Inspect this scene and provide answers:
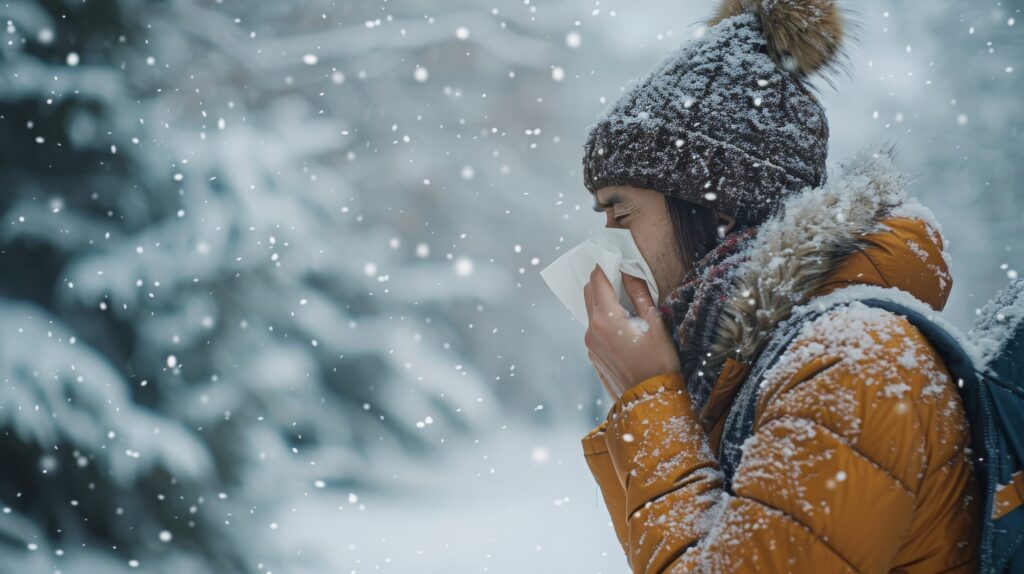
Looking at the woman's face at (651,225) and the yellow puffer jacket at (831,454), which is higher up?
the woman's face at (651,225)

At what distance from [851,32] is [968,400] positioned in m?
1.00

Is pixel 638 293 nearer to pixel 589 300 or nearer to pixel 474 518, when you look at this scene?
pixel 589 300

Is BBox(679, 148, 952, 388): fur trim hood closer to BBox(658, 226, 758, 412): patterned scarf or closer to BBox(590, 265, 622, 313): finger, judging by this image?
BBox(658, 226, 758, 412): patterned scarf

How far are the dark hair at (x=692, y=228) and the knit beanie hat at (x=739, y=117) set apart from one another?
1.3 inches

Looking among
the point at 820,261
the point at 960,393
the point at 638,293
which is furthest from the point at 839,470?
the point at 638,293

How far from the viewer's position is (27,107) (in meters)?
3.98

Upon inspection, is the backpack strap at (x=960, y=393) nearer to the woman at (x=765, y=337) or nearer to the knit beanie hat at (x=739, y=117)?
the woman at (x=765, y=337)

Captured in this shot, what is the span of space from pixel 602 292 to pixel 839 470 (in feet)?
2.16

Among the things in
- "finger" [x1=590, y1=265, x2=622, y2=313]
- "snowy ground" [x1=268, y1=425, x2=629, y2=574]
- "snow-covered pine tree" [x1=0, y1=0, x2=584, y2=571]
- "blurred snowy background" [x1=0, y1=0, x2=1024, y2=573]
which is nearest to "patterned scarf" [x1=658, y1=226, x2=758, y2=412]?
"finger" [x1=590, y1=265, x2=622, y2=313]

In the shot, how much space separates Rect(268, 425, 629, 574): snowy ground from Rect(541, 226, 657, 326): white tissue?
10.2 ft

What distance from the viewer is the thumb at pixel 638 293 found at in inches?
57.7

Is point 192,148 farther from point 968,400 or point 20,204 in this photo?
point 968,400

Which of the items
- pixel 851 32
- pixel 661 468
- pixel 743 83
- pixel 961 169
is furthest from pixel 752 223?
pixel 961 169

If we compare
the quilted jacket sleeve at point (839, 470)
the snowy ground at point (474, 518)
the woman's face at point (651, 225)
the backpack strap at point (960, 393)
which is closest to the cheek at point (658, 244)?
the woman's face at point (651, 225)
